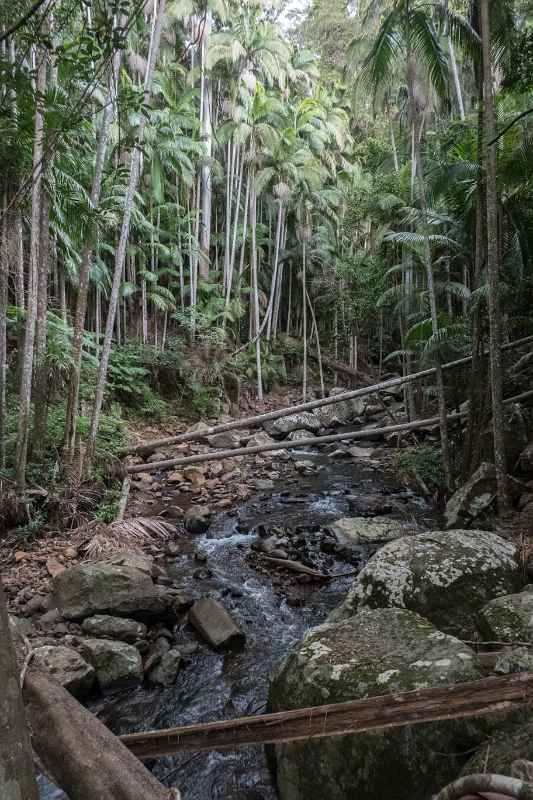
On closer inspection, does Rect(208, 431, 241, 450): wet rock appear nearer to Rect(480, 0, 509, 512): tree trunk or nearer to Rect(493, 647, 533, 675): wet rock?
Rect(480, 0, 509, 512): tree trunk

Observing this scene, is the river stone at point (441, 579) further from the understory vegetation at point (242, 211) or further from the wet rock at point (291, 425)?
the wet rock at point (291, 425)

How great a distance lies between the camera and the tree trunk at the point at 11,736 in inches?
55.2

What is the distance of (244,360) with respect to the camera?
2131cm

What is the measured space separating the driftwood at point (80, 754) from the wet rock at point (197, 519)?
6.25 metres

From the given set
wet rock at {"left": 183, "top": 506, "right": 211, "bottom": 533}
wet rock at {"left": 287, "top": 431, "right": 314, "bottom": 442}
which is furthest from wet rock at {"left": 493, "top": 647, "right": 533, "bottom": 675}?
wet rock at {"left": 287, "top": 431, "right": 314, "bottom": 442}

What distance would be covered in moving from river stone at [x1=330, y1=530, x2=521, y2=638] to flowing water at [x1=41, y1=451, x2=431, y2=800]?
1160mm

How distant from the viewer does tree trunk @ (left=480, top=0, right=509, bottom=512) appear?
22.9 feet

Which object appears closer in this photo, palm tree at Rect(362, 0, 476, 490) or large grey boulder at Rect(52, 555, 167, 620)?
large grey boulder at Rect(52, 555, 167, 620)

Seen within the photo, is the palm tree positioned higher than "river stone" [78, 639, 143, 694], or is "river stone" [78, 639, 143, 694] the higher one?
the palm tree

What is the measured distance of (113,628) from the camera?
4.88 meters

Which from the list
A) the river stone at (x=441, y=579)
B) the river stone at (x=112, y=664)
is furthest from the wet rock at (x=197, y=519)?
the river stone at (x=441, y=579)

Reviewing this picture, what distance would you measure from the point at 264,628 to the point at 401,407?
1425 cm

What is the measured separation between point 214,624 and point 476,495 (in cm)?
469

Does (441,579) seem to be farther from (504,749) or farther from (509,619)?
(504,749)
